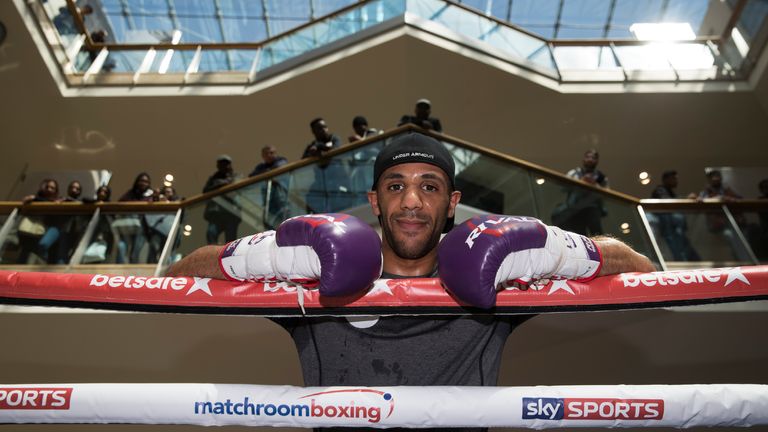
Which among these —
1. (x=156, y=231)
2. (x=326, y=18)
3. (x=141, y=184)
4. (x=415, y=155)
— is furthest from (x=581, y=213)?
(x=326, y=18)

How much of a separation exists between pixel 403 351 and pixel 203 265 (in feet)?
2.22

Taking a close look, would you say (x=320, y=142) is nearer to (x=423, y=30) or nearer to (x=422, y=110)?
(x=422, y=110)

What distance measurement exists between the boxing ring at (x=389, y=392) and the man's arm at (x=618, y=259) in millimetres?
70

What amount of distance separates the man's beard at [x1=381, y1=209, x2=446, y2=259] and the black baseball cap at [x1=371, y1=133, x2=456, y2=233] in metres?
0.20

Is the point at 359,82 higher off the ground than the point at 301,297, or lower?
lower

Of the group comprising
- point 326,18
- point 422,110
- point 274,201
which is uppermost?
point 326,18

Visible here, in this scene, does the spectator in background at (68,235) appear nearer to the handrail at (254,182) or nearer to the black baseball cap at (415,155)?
the handrail at (254,182)

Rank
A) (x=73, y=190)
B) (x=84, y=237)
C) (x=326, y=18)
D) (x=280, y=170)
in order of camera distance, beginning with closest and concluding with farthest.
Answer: (x=84, y=237) → (x=280, y=170) → (x=73, y=190) → (x=326, y=18)

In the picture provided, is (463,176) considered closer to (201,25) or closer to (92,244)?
(92,244)

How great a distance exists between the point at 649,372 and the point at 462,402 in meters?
3.54

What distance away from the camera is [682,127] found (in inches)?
332

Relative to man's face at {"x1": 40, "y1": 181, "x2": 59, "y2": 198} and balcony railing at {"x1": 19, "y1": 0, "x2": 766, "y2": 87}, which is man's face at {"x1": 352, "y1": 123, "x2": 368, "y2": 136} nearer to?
balcony railing at {"x1": 19, "y1": 0, "x2": 766, "y2": 87}

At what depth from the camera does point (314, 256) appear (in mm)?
1256

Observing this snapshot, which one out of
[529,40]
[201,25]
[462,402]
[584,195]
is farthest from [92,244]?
[201,25]
